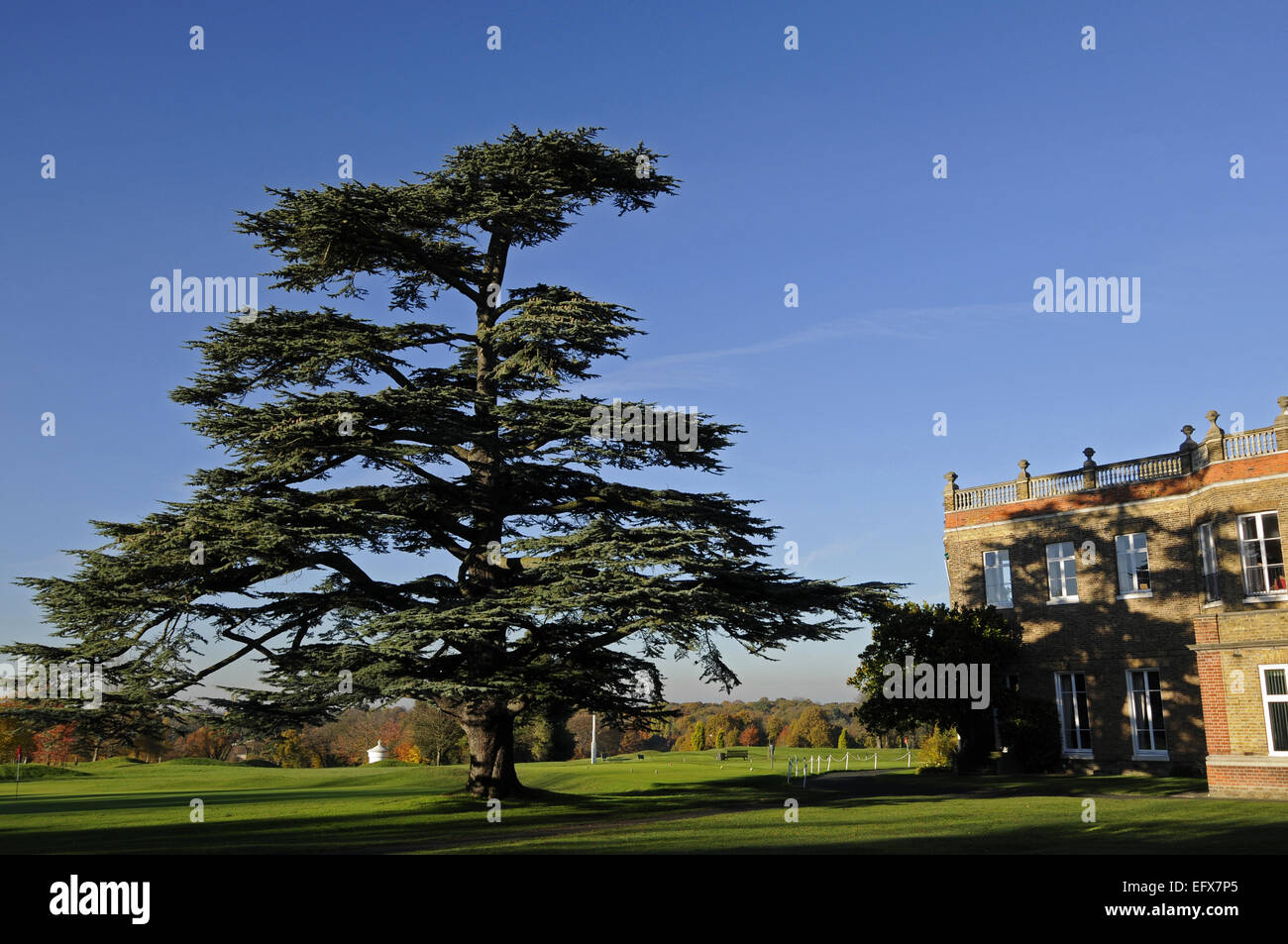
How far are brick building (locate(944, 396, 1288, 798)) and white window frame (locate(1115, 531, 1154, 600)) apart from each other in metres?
0.05

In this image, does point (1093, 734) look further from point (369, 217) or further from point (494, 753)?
point (369, 217)

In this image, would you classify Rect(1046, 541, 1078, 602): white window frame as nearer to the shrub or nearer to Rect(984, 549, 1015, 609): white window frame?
Rect(984, 549, 1015, 609): white window frame

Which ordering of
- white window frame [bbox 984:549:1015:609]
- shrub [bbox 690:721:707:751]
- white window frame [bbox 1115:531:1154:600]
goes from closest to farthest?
white window frame [bbox 1115:531:1154:600]
white window frame [bbox 984:549:1015:609]
shrub [bbox 690:721:707:751]

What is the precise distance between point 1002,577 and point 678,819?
69.5 feet

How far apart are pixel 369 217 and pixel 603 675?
11.3 metres

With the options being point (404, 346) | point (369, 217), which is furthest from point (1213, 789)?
point (369, 217)

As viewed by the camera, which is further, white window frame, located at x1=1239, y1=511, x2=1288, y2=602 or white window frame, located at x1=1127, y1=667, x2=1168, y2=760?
white window frame, located at x1=1127, y1=667, x2=1168, y2=760

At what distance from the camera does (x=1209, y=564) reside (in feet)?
97.6

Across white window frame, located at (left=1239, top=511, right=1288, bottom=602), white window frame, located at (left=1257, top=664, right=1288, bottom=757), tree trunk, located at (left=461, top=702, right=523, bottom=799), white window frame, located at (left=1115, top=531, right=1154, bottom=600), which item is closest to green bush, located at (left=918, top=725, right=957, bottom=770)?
white window frame, located at (left=1115, top=531, right=1154, bottom=600)

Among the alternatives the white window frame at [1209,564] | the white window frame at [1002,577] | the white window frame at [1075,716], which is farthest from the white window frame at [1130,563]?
the white window frame at [1002,577]

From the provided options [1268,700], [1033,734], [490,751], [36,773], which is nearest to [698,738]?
[36,773]

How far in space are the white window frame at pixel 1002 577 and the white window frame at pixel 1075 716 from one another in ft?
10.2

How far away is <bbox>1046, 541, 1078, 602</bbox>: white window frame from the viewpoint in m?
34.6

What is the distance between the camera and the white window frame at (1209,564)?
29.3 m
